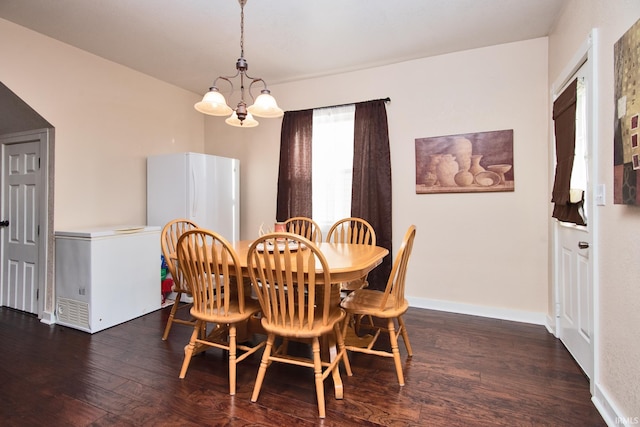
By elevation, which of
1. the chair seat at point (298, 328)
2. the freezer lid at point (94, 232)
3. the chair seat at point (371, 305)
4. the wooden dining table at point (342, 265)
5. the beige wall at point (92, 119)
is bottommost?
the chair seat at point (298, 328)

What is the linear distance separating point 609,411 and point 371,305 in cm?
126

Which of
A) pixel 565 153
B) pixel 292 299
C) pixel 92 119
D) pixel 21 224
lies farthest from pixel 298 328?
pixel 21 224

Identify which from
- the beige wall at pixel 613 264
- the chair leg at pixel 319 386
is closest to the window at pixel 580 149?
the beige wall at pixel 613 264

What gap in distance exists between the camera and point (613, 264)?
1582mm

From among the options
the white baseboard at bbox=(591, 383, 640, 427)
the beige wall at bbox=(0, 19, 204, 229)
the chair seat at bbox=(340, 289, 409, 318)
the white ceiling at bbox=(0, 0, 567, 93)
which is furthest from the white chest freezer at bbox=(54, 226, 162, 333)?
the white baseboard at bbox=(591, 383, 640, 427)

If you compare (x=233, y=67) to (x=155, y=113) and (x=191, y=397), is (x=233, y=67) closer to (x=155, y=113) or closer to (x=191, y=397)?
(x=155, y=113)

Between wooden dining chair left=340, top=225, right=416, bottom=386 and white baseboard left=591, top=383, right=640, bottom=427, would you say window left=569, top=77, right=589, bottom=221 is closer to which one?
white baseboard left=591, top=383, right=640, bottom=427

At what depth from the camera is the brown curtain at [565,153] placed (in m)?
2.12

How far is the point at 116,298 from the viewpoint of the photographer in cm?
288

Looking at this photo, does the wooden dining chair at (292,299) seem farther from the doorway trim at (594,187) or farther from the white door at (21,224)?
the white door at (21,224)

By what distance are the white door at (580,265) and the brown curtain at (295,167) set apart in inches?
95.0

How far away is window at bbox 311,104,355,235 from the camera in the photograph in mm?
3564

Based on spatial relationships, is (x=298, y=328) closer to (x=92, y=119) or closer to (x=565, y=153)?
(x=565, y=153)

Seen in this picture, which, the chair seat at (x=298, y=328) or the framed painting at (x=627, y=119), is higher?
the framed painting at (x=627, y=119)
